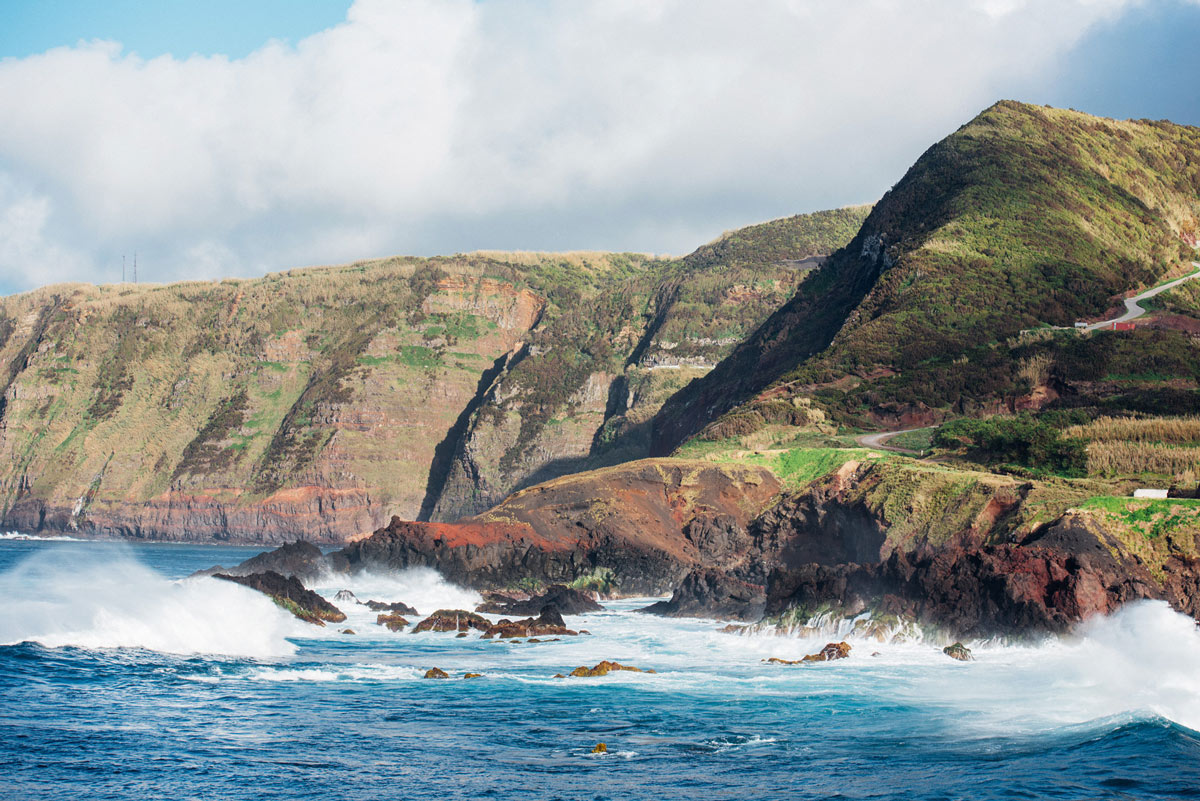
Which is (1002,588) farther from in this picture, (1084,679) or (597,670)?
(597,670)

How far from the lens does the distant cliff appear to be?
523 feet

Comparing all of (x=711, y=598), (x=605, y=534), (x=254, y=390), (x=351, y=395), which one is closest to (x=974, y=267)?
(x=605, y=534)

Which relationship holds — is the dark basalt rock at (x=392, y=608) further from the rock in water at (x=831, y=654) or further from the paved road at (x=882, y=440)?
the paved road at (x=882, y=440)

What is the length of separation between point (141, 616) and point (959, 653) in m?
22.4

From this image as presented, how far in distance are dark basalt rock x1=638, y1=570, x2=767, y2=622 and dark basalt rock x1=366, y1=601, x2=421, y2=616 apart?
10.1 m

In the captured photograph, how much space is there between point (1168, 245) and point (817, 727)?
92.6 m

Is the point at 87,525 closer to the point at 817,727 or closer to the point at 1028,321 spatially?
the point at 1028,321

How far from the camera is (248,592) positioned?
40406 mm

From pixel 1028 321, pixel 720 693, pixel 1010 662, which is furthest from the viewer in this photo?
pixel 1028 321

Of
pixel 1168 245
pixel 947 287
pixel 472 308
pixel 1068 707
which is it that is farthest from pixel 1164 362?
pixel 472 308

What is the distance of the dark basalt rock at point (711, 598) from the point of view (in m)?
47.4

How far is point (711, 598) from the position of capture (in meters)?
48.4

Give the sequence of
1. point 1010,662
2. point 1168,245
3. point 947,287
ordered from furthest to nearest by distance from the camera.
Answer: point 1168,245 < point 947,287 < point 1010,662

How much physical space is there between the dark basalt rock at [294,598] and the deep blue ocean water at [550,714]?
4282 millimetres
